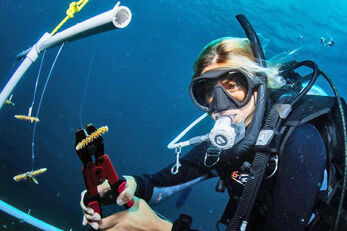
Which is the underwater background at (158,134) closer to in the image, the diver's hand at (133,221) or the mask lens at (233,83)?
the mask lens at (233,83)

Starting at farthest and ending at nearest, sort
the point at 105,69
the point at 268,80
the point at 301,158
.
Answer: the point at 105,69 → the point at 268,80 → the point at 301,158

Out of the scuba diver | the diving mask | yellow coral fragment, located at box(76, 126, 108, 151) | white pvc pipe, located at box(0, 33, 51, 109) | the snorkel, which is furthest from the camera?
the diving mask

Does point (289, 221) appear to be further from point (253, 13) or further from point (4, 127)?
point (253, 13)

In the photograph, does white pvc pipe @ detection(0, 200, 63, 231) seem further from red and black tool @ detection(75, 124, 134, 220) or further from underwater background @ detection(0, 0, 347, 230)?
red and black tool @ detection(75, 124, 134, 220)

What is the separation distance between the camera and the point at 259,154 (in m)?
1.98

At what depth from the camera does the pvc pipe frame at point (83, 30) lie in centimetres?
132

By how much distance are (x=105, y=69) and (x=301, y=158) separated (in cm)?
9767

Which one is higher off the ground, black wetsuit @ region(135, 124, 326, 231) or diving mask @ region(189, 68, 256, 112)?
diving mask @ region(189, 68, 256, 112)

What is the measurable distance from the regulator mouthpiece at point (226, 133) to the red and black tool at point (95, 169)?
1.16 meters

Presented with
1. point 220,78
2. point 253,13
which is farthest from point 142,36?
point 220,78

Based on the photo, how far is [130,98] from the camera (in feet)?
240

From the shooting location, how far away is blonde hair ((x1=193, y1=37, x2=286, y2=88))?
2.46m

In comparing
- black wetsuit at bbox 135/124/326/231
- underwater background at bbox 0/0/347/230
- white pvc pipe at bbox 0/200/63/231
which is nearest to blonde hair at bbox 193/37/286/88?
underwater background at bbox 0/0/347/230

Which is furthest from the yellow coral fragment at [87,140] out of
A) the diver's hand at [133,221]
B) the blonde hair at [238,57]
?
the blonde hair at [238,57]
